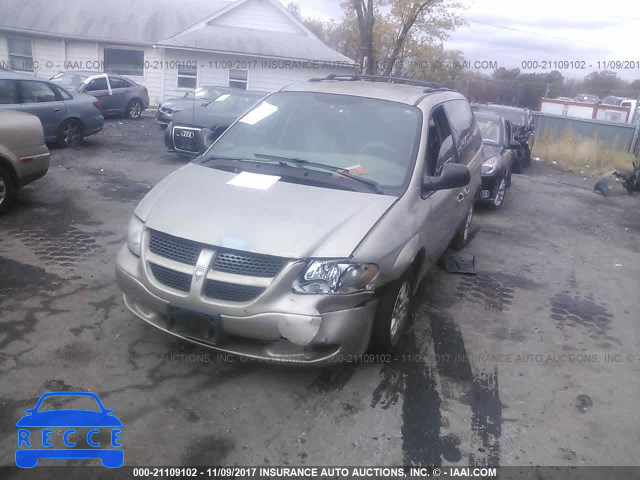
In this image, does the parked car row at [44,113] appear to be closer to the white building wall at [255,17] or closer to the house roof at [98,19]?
the house roof at [98,19]

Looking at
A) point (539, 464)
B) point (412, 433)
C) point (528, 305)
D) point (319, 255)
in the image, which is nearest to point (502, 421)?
point (539, 464)

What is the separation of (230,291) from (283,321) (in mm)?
374

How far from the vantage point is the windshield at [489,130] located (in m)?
10.6

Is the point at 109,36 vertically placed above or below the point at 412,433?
above

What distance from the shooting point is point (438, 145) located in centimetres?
501

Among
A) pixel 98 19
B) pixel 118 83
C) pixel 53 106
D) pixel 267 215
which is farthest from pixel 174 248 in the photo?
pixel 98 19

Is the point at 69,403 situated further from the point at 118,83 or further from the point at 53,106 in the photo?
the point at 118,83

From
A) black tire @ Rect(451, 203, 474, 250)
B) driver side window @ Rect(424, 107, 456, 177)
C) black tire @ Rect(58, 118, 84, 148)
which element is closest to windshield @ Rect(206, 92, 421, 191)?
driver side window @ Rect(424, 107, 456, 177)

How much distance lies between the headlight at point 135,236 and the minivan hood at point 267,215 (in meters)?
0.06

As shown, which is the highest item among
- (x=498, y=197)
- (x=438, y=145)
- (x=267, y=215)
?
(x=438, y=145)

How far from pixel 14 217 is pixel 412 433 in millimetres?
5709

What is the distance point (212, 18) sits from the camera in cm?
2509

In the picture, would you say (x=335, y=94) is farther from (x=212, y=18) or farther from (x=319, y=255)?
(x=212, y=18)

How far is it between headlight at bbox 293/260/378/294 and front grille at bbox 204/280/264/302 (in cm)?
26
